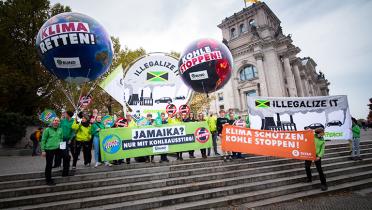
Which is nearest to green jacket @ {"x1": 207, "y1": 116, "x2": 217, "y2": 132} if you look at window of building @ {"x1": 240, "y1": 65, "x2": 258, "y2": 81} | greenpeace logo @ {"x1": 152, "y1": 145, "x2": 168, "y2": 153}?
greenpeace logo @ {"x1": 152, "y1": 145, "x2": 168, "y2": 153}

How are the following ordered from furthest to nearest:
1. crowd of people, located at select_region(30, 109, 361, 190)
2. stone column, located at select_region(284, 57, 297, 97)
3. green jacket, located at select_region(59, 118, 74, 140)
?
stone column, located at select_region(284, 57, 297, 97)
green jacket, located at select_region(59, 118, 74, 140)
crowd of people, located at select_region(30, 109, 361, 190)

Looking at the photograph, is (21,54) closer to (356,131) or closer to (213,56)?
(213,56)

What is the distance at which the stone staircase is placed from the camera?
5.52 m

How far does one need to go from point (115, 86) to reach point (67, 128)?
3.07 m

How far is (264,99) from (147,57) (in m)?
6.49

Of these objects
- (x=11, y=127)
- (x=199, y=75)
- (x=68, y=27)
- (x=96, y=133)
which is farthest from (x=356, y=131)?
(x=11, y=127)

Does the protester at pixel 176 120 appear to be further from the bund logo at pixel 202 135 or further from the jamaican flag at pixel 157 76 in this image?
the jamaican flag at pixel 157 76

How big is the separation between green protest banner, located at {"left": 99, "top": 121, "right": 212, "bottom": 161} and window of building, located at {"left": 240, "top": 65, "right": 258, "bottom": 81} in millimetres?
37012

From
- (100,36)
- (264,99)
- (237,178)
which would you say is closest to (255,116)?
(264,99)

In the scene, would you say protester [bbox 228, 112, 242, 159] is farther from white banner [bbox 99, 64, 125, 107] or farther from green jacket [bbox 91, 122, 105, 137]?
green jacket [bbox 91, 122, 105, 137]

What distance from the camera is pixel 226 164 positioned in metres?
8.20

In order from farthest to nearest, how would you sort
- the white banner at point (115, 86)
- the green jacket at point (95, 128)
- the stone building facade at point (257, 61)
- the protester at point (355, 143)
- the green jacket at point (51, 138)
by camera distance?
1. the stone building facade at point (257, 61)
2. the protester at point (355, 143)
3. the white banner at point (115, 86)
4. the green jacket at point (95, 128)
5. the green jacket at point (51, 138)

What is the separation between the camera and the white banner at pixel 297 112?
11180 millimetres

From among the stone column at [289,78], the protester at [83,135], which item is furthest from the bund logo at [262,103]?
the stone column at [289,78]
